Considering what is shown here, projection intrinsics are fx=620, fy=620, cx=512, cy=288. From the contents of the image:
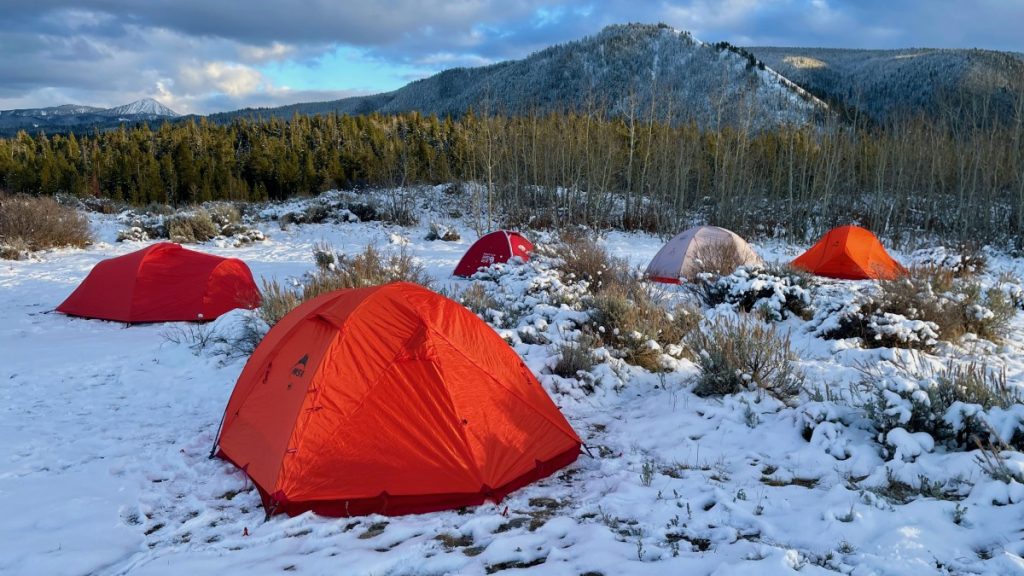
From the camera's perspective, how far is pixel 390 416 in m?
4.19

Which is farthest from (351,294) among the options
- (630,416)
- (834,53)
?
(834,53)

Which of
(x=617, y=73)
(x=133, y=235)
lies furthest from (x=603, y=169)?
(x=617, y=73)

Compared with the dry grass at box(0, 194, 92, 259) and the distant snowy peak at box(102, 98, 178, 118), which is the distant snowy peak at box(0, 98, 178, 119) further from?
the dry grass at box(0, 194, 92, 259)

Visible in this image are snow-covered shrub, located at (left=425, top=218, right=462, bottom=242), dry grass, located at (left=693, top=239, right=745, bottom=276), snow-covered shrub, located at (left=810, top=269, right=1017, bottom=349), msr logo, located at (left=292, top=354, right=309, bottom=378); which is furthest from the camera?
snow-covered shrub, located at (left=425, top=218, right=462, bottom=242)

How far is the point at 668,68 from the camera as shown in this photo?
7569cm

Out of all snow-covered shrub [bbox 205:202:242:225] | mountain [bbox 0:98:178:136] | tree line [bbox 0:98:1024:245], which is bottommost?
snow-covered shrub [bbox 205:202:242:225]

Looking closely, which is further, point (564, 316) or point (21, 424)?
point (564, 316)

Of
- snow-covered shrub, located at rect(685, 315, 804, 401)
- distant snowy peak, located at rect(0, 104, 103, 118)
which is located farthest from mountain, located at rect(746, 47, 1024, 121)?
distant snowy peak, located at rect(0, 104, 103, 118)

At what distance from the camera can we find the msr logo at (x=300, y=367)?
14.3 ft

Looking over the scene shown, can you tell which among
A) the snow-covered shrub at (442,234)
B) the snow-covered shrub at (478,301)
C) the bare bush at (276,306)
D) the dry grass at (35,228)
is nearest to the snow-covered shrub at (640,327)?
the snow-covered shrub at (478,301)

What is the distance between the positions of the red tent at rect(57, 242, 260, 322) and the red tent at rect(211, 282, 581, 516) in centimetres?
548

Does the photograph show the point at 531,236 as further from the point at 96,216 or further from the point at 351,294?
the point at 96,216

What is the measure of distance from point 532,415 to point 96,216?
2317 cm

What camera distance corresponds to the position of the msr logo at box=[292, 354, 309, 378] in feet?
14.3
